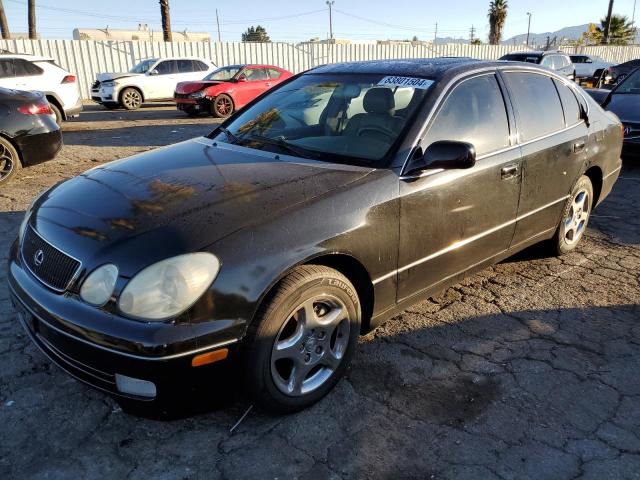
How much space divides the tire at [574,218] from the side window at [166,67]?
1521 centimetres

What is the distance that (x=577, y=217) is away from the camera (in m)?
4.54

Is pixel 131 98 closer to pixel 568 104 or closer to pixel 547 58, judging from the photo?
pixel 547 58

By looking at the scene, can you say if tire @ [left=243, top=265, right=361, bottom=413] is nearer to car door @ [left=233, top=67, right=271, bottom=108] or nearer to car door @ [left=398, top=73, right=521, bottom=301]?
car door @ [left=398, top=73, right=521, bottom=301]

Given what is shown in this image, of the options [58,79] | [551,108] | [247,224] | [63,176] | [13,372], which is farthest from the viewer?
[58,79]

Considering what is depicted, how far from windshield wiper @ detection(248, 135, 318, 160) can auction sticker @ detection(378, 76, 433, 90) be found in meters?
0.71

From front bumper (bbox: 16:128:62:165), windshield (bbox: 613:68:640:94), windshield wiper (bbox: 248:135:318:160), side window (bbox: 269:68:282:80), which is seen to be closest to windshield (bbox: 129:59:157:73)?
side window (bbox: 269:68:282:80)

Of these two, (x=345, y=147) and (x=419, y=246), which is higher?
(x=345, y=147)

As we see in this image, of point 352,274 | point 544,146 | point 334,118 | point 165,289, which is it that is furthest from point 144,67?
point 165,289

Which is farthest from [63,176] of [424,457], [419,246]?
[424,457]

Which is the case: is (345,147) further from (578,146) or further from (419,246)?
(578,146)

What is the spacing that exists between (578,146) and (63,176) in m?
6.53

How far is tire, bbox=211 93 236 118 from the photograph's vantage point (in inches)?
555

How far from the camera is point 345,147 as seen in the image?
304 cm

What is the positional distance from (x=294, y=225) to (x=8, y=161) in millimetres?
5662
